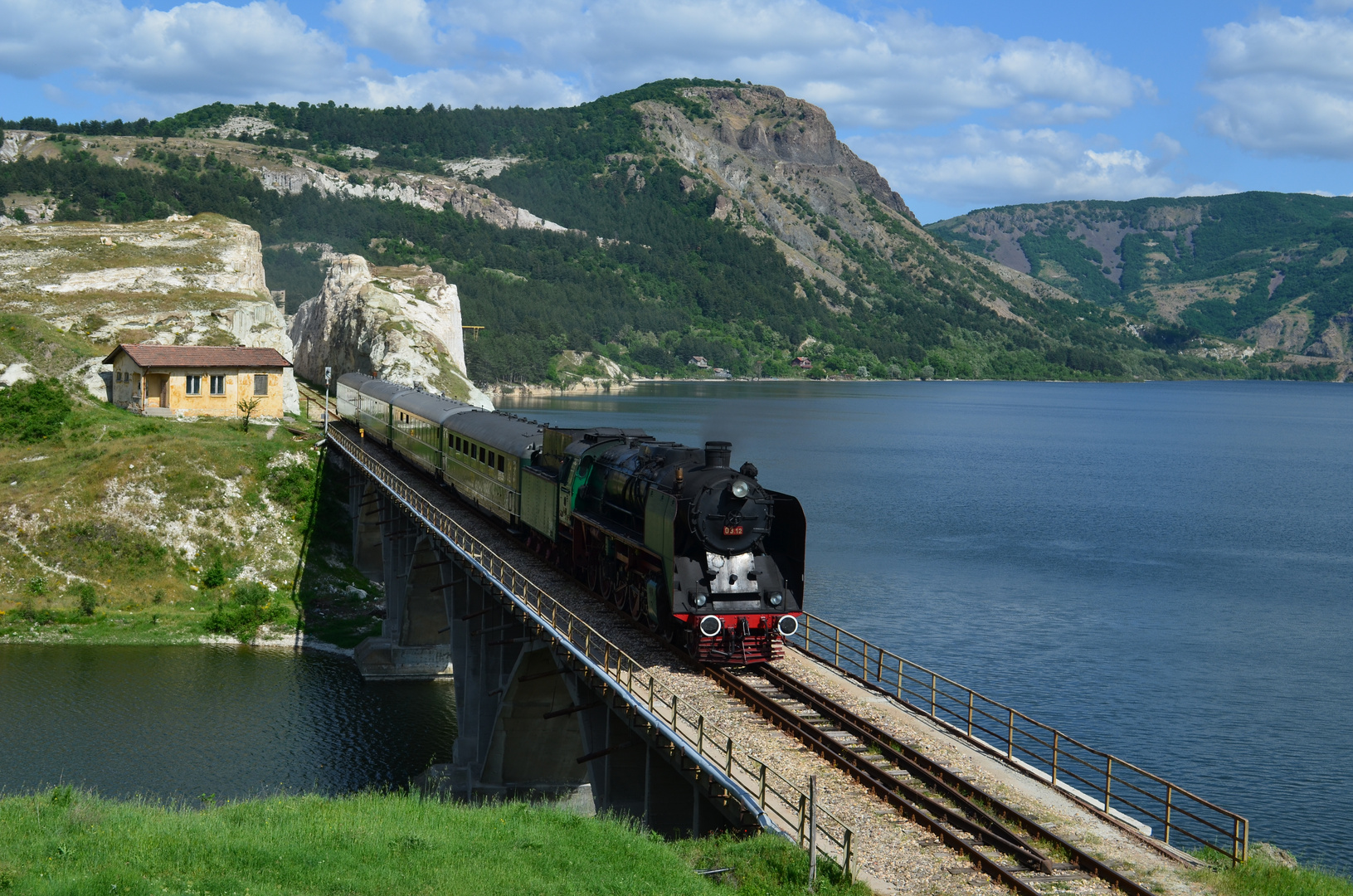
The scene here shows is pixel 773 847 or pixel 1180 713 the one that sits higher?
pixel 773 847

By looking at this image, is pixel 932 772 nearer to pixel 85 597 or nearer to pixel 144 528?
pixel 85 597

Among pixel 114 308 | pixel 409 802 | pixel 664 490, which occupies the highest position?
pixel 114 308

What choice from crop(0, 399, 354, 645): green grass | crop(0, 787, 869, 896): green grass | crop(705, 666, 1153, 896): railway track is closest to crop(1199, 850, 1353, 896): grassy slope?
crop(705, 666, 1153, 896): railway track

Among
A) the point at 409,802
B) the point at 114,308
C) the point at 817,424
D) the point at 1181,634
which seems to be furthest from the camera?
the point at 817,424

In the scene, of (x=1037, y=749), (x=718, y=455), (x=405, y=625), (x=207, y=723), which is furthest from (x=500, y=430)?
(x=1037, y=749)

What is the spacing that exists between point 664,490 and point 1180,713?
103 ft

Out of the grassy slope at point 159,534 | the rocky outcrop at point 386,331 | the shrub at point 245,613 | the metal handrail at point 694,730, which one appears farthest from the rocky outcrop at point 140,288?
the metal handrail at point 694,730

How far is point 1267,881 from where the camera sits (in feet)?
59.3

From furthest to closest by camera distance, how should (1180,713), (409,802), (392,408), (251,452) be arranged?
(251,452) < (392,408) < (1180,713) < (409,802)

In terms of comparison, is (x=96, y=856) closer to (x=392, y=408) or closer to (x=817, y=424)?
(x=392, y=408)

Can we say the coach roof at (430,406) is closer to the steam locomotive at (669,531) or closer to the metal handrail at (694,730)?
the steam locomotive at (669,531)

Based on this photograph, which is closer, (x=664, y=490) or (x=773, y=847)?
(x=773, y=847)

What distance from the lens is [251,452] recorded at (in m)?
74.5

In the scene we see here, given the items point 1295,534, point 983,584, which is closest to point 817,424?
point 1295,534
